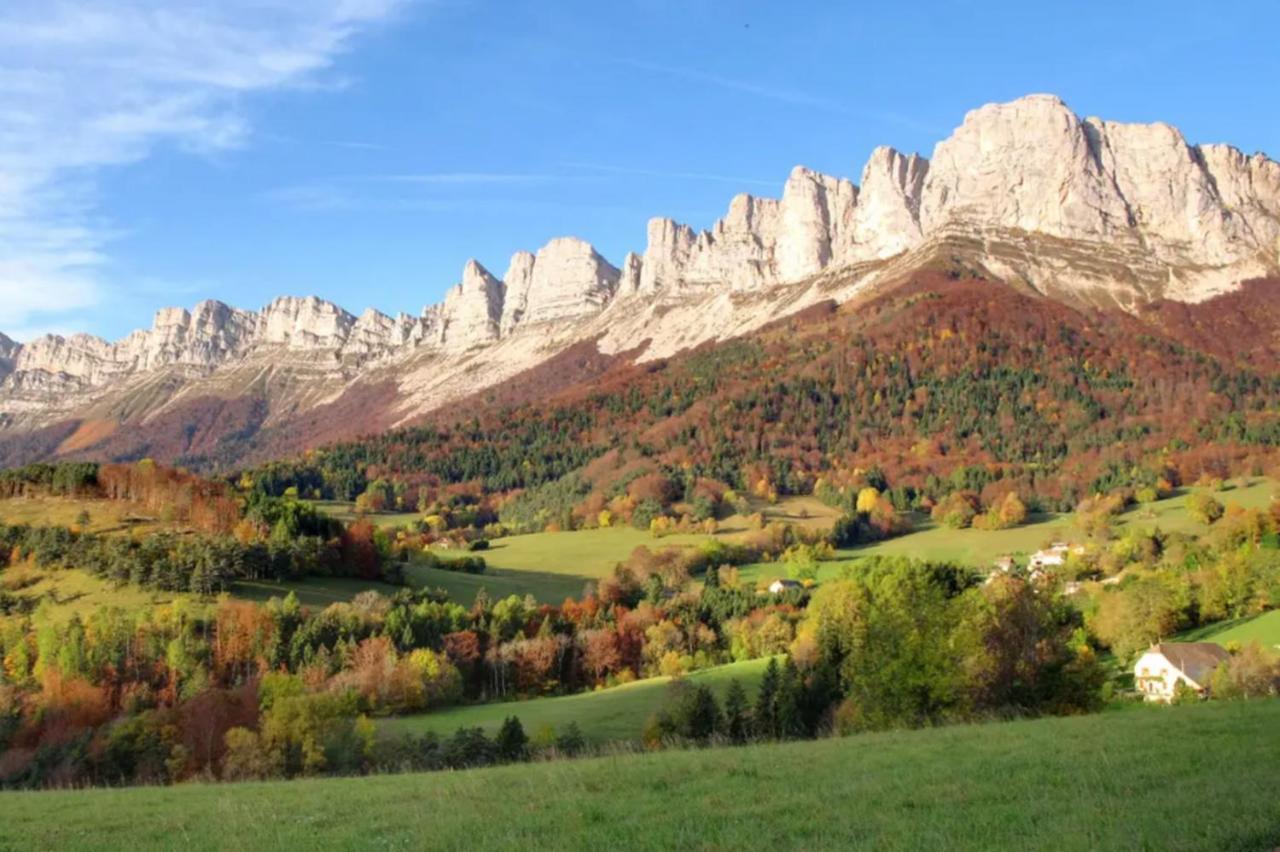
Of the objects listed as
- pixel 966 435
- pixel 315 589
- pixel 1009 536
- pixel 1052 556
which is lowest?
pixel 1052 556

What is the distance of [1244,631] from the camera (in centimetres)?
6588

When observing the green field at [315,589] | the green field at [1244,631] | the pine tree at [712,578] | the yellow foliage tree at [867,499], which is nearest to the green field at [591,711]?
the green field at [315,589]

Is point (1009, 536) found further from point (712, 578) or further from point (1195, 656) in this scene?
point (1195, 656)

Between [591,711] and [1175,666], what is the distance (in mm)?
34903

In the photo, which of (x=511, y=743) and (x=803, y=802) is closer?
(x=803, y=802)

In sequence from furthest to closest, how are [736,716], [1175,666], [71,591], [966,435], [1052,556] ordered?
1. [966,435]
2. [1052,556]
3. [71,591]
4. [1175,666]
5. [736,716]

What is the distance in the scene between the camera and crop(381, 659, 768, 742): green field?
5328cm

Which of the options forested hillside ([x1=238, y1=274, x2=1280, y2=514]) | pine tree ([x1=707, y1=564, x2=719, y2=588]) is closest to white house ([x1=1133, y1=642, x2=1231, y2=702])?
pine tree ([x1=707, y1=564, x2=719, y2=588])

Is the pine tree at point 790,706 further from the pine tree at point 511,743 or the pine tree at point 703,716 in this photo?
the pine tree at point 511,743

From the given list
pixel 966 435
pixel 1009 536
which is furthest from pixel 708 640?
pixel 966 435

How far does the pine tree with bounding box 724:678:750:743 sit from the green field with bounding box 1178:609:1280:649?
33.3 metres

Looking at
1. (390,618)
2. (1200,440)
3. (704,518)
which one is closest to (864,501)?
(704,518)

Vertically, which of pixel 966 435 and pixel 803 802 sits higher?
pixel 966 435

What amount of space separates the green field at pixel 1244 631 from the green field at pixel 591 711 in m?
31.4
